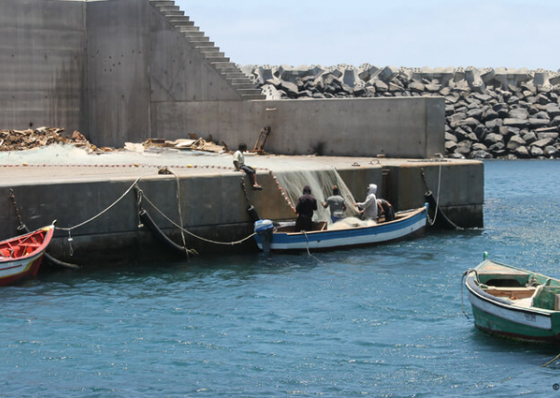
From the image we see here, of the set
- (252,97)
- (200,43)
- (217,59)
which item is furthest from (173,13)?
(252,97)

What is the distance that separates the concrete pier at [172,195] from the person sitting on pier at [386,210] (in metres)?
1.00

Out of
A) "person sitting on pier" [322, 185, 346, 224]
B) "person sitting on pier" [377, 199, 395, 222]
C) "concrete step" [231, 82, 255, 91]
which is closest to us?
"person sitting on pier" [322, 185, 346, 224]

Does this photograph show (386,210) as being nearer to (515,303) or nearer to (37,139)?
(515,303)

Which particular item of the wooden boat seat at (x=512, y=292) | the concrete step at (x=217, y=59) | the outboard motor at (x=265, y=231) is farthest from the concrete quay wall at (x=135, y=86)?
the wooden boat seat at (x=512, y=292)

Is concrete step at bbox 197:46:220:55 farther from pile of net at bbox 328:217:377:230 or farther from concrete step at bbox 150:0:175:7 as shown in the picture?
pile of net at bbox 328:217:377:230

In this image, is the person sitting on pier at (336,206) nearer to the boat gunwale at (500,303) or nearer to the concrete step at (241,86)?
the boat gunwale at (500,303)

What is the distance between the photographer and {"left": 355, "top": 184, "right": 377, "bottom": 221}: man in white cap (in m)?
21.0

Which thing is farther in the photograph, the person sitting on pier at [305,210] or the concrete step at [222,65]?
the concrete step at [222,65]

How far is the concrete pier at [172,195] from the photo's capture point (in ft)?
58.9

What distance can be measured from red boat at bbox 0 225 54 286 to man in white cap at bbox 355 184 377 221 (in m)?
7.51

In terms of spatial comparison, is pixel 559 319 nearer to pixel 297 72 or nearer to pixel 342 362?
pixel 342 362

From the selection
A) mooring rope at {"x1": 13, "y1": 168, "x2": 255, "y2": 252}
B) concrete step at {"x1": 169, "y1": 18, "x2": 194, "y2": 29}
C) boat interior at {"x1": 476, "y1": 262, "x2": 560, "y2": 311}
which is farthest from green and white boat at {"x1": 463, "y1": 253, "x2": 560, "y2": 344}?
concrete step at {"x1": 169, "y1": 18, "x2": 194, "y2": 29}

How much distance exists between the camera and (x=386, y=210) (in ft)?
71.7

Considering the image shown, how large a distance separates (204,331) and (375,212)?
8.16 meters
